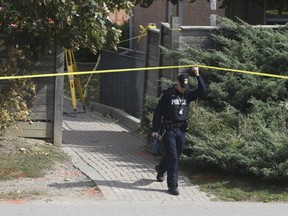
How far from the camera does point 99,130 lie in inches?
527

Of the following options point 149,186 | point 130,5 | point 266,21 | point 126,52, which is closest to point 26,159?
point 149,186

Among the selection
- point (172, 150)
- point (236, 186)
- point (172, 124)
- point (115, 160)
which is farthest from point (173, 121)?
point (115, 160)

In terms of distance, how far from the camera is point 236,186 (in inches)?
359

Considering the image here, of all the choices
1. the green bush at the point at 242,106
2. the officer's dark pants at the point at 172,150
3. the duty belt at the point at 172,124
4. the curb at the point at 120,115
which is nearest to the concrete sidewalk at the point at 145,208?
the officer's dark pants at the point at 172,150

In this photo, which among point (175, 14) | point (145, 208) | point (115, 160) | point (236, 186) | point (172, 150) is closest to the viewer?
point (145, 208)

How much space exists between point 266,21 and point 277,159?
423 inches

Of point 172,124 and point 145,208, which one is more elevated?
point 172,124

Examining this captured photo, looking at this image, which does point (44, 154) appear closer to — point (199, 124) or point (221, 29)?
point (199, 124)

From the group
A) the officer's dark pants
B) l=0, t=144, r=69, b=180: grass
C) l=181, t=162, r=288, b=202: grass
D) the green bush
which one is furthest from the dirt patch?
the green bush

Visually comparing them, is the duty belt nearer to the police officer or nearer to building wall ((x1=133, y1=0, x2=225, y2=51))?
the police officer

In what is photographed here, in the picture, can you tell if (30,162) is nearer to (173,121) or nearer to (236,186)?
(173,121)

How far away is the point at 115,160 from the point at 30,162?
134cm

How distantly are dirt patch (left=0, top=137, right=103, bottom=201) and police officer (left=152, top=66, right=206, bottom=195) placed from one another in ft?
3.08

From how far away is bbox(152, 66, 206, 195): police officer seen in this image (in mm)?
8805
